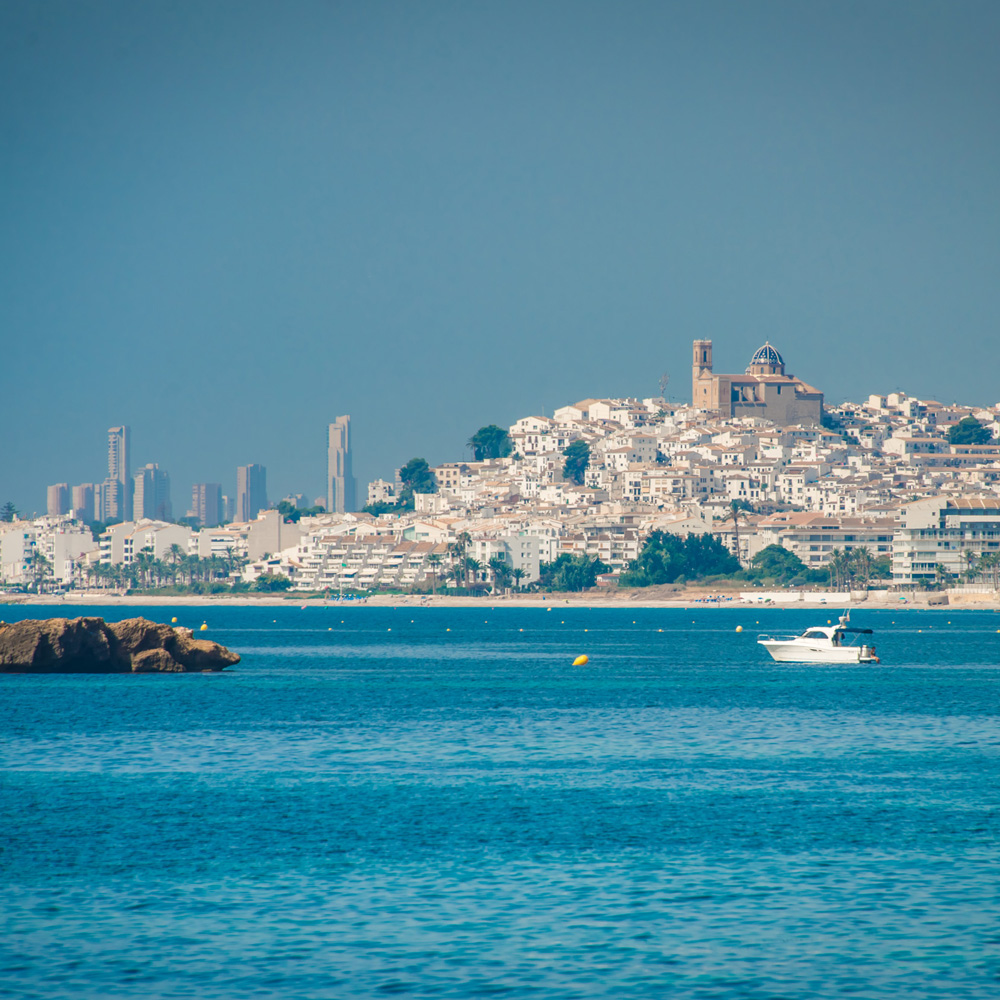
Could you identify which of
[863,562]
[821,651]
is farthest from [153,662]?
[863,562]

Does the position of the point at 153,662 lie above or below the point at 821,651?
above

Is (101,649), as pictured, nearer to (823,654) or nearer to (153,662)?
(153,662)

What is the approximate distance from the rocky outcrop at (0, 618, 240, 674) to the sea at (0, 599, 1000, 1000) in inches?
305

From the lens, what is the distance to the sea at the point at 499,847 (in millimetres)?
17156

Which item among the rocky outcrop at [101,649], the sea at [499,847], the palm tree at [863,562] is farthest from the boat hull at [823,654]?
the palm tree at [863,562]

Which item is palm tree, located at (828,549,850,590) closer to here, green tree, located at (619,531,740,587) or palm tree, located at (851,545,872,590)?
palm tree, located at (851,545,872,590)

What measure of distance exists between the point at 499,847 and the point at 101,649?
41.8 meters

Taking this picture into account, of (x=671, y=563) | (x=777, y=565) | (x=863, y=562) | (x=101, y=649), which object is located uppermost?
(x=671, y=563)

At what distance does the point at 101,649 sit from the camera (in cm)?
6325

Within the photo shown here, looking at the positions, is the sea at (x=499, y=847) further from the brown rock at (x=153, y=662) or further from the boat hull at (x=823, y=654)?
the boat hull at (x=823, y=654)

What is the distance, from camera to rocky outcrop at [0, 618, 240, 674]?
62.6 meters

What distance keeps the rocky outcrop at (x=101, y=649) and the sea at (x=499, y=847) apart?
25.4ft

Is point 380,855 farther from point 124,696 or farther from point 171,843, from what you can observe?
point 124,696

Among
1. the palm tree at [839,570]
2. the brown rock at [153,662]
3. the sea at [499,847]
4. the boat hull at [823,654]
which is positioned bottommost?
the sea at [499,847]
